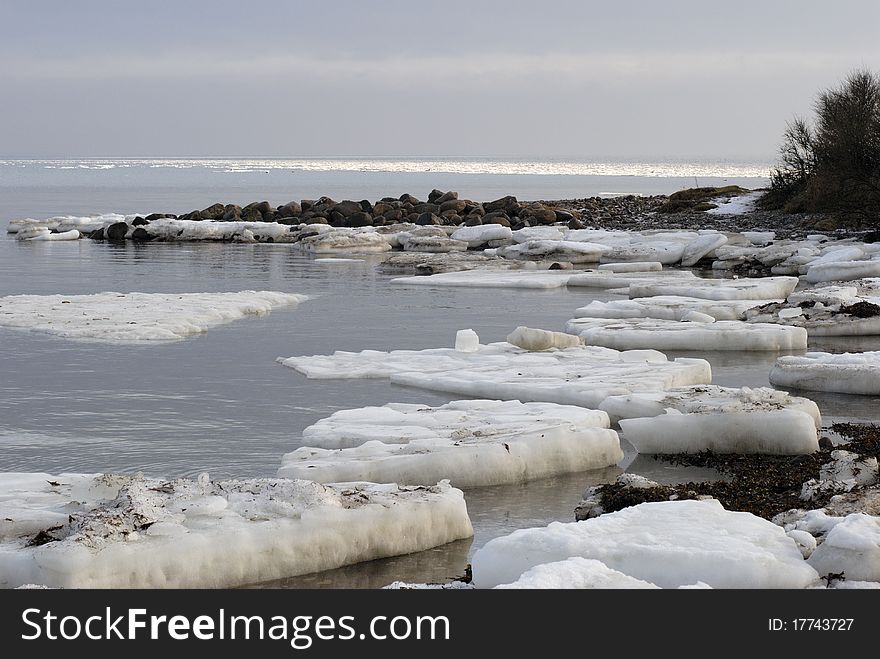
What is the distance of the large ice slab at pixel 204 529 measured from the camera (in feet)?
16.2

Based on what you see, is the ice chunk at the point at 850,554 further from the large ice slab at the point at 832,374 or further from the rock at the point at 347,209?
the rock at the point at 347,209

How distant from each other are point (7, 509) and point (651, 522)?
322 centimetres

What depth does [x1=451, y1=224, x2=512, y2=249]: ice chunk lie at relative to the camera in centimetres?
2842

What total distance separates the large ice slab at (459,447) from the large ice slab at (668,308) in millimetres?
6541

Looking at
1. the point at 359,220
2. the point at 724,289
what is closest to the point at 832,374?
the point at 724,289

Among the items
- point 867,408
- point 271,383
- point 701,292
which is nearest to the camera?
point 867,408

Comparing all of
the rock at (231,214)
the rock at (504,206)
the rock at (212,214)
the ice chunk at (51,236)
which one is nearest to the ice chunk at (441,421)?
the ice chunk at (51,236)

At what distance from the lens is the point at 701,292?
16.7m

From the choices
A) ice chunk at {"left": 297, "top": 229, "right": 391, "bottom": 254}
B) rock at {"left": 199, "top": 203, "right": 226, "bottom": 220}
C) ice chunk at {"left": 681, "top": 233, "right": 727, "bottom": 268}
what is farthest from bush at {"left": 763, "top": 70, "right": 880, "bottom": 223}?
rock at {"left": 199, "top": 203, "right": 226, "bottom": 220}

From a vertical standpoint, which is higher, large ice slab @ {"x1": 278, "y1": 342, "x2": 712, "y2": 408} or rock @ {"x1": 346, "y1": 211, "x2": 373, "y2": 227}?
rock @ {"x1": 346, "y1": 211, "x2": 373, "y2": 227}

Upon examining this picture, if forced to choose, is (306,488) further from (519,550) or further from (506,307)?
(506,307)

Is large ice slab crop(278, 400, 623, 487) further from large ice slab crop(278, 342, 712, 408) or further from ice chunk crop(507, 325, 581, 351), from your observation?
ice chunk crop(507, 325, 581, 351)

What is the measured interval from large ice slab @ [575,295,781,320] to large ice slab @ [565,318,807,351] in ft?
5.44

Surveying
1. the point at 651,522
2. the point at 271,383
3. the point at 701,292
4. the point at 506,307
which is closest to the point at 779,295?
the point at 701,292
